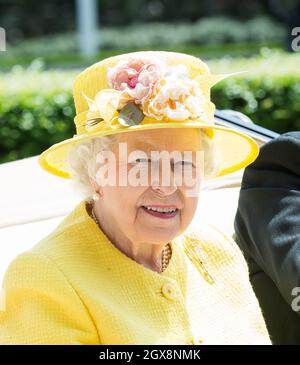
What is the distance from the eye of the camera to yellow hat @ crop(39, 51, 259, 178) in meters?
2.14

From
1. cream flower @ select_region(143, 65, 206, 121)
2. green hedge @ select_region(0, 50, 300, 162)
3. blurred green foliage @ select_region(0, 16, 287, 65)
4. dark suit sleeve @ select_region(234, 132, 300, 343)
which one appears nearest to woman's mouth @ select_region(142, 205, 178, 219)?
cream flower @ select_region(143, 65, 206, 121)

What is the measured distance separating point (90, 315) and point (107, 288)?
0.31 feet

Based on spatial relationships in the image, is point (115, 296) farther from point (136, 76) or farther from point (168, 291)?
point (136, 76)

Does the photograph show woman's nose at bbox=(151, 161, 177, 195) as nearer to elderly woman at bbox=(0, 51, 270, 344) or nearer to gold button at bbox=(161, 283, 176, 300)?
elderly woman at bbox=(0, 51, 270, 344)

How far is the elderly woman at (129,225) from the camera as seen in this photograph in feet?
6.91

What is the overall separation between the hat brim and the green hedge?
507cm

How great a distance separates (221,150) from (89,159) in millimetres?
417

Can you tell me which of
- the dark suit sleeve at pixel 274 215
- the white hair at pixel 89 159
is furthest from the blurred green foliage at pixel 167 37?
the white hair at pixel 89 159

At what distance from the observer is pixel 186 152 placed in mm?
2227

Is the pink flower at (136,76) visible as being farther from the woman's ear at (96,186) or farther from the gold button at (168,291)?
the gold button at (168,291)

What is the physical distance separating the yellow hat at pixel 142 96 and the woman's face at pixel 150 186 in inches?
2.2
